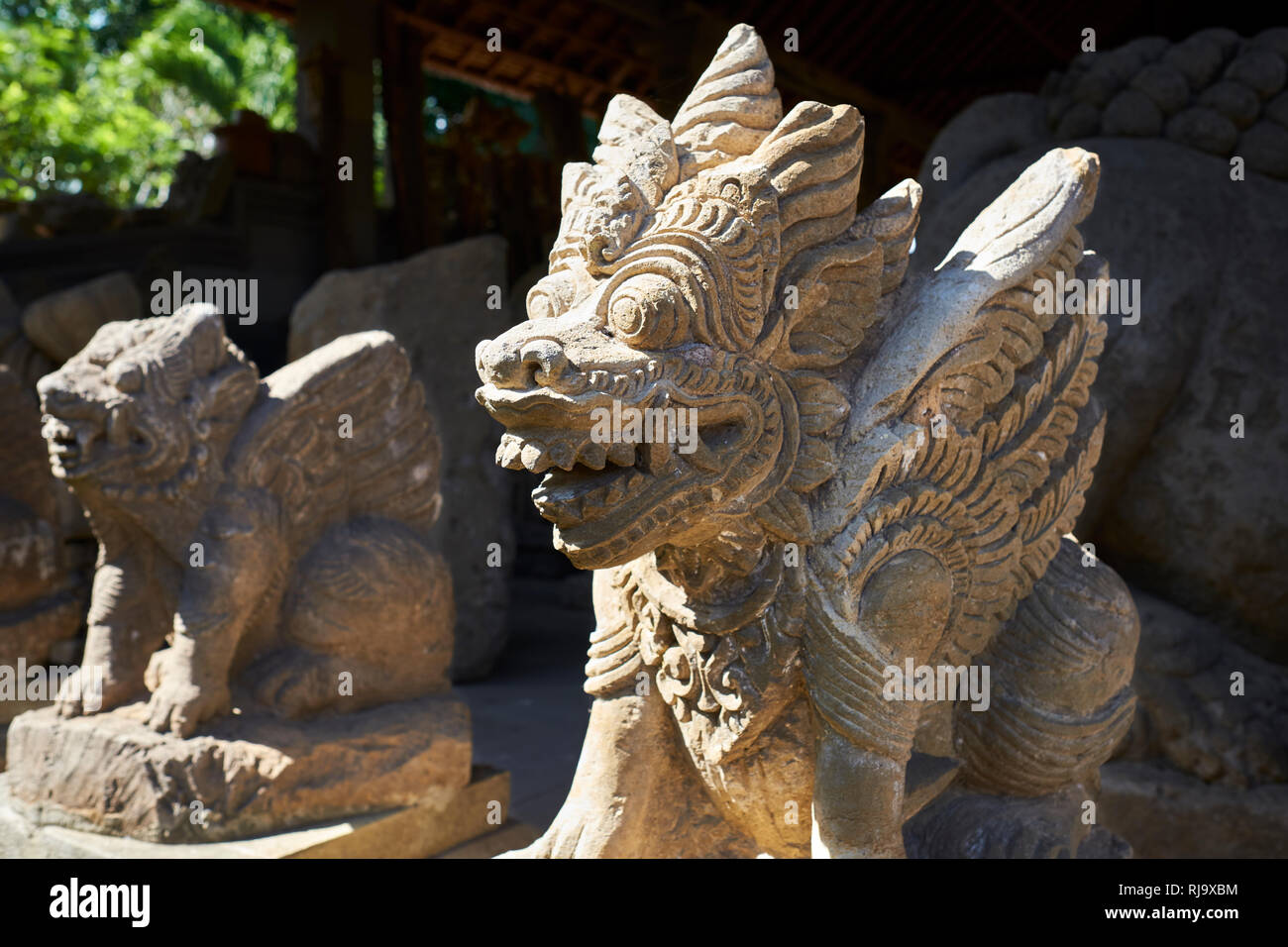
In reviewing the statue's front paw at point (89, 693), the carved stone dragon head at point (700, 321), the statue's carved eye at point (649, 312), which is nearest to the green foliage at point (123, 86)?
the statue's front paw at point (89, 693)

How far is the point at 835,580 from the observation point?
5.18 feet

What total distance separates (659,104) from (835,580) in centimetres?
285

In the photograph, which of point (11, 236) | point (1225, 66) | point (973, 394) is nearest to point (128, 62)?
point (11, 236)

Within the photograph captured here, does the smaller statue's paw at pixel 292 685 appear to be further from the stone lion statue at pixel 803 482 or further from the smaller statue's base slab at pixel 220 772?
the stone lion statue at pixel 803 482

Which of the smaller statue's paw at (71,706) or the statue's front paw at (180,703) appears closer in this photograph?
the statue's front paw at (180,703)

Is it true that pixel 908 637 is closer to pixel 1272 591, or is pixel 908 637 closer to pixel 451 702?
pixel 451 702

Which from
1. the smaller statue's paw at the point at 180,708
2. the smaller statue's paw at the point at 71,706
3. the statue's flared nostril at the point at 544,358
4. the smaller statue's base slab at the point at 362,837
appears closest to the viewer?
the statue's flared nostril at the point at 544,358

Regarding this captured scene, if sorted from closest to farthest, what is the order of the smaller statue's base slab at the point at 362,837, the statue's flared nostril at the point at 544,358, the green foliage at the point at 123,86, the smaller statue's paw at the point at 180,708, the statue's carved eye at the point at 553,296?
the statue's flared nostril at the point at 544,358
the statue's carved eye at the point at 553,296
the smaller statue's base slab at the point at 362,837
the smaller statue's paw at the point at 180,708
the green foliage at the point at 123,86

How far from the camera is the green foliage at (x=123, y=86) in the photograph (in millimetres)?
13578

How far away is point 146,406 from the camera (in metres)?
2.96

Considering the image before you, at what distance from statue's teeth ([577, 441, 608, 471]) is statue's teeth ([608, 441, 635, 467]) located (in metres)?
0.01

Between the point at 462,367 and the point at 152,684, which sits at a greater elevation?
the point at 462,367

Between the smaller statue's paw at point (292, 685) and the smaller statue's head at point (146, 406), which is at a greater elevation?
the smaller statue's head at point (146, 406)

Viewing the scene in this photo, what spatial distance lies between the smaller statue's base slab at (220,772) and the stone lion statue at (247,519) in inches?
3.4
